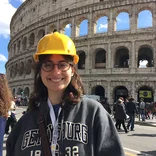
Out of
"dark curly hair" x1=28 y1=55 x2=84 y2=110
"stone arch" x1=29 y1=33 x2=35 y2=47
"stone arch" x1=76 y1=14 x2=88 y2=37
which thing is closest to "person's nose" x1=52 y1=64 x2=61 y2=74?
"dark curly hair" x1=28 y1=55 x2=84 y2=110

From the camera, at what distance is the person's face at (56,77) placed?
5.75ft

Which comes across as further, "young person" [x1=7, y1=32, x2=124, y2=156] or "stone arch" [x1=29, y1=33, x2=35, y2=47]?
"stone arch" [x1=29, y1=33, x2=35, y2=47]

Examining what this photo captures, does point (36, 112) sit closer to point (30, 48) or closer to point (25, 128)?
point (25, 128)

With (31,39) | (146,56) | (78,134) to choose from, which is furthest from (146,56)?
(78,134)

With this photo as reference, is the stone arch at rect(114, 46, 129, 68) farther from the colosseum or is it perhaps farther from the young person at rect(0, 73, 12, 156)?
the young person at rect(0, 73, 12, 156)

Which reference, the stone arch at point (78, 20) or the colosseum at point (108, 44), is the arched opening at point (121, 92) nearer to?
the colosseum at point (108, 44)

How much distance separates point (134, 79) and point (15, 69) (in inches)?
915

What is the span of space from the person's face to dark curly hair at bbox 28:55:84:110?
0.18 feet

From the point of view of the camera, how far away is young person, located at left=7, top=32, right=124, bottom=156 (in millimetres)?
1549

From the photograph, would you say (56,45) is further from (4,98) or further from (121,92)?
(121,92)

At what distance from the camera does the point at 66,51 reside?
1.71m

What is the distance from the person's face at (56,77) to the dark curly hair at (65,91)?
0.18ft

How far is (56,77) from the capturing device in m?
1.75

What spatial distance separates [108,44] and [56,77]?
26.3 meters
